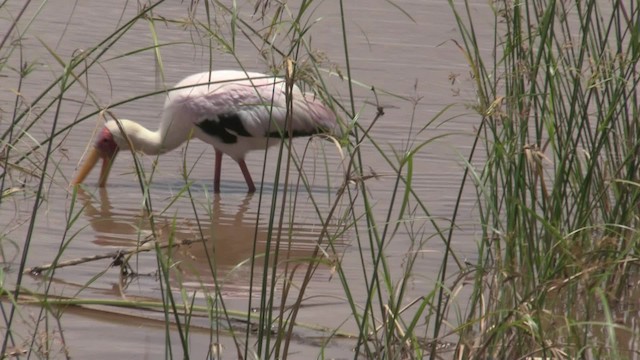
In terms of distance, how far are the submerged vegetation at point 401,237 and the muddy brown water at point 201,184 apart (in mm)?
28

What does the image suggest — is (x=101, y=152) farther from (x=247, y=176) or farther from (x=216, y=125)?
(x=247, y=176)

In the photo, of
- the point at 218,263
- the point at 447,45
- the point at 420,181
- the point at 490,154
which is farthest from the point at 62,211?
the point at 447,45

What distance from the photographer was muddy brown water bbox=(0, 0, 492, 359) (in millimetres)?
3656

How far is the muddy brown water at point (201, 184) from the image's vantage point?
3656mm

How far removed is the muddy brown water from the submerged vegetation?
0.03 m

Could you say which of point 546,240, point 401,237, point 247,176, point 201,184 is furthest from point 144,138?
point 546,240

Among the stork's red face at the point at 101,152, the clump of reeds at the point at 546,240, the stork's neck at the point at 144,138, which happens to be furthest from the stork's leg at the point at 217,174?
the clump of reeds at the point at 546,240

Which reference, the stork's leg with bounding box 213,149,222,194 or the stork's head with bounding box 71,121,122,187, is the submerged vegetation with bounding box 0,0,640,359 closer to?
the stork's leg with bounding box 213,149,222,194

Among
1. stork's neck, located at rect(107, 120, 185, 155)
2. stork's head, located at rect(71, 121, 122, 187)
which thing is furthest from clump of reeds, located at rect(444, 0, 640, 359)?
stork's head, located at rect(71, 121, 122, 187)

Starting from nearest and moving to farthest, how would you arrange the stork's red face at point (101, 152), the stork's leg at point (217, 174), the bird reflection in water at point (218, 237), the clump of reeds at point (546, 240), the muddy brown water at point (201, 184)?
the clump of reeds at point (546, 240)
the muddy brown water at point (201, 184)
the bird reflection in water at point (218, 237)
the stork's leg at point (217, 174)
the stork's red face at point (101, 152)

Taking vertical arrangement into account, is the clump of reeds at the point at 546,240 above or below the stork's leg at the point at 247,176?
above

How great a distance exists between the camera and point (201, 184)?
340cm

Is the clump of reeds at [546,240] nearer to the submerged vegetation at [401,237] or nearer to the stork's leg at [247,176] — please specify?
the submerged vegetation at [401,237]

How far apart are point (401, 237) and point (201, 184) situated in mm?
2270
